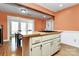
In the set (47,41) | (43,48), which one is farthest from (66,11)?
(43,48)

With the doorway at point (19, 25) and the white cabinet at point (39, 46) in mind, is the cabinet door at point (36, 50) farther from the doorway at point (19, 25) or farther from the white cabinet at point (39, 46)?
the doorway at point (19, 25)

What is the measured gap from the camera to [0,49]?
99.0 inches

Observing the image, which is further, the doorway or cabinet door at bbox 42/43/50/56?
cabinet door at bbox 42/43/50/56

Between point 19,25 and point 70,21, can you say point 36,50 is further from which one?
point 70,21

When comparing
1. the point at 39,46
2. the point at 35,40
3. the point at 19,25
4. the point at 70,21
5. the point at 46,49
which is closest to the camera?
the point at 19,25

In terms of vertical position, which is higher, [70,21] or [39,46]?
[70,21]

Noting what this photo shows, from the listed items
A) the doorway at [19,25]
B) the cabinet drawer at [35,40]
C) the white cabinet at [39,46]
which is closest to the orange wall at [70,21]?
the white cabinet at [39,46]

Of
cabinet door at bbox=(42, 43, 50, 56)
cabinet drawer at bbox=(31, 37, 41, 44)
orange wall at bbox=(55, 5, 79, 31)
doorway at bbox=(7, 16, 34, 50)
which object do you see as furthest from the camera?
orange wall at bbox=(55, 5, 79, 31)

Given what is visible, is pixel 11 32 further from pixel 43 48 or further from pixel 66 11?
pixel 66 11

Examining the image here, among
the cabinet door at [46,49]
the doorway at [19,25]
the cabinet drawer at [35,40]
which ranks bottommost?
the cabinet door at [46,49]

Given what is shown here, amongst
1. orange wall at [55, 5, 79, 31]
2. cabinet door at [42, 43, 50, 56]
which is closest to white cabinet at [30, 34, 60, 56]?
cabinet door at [42, 43, 50, 56]

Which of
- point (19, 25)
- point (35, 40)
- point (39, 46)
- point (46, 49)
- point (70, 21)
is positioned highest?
point (70, 21)

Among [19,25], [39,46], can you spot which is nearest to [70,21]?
[39,46]

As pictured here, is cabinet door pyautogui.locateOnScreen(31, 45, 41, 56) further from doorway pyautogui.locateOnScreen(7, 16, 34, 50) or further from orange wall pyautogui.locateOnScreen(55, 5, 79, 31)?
orange wall pyautogui.locateOnScreen(55, 5, 79, 31)
